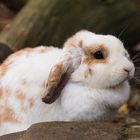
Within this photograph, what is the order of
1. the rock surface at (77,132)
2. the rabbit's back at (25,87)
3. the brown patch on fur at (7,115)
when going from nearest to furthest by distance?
the rock surface at (77,132) → the rabbit's back at (25,87) → the brown patch on fur at (7,115)

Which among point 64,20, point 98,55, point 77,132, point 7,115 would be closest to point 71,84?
point 98,55

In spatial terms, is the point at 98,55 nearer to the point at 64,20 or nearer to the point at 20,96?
the point at 20,96

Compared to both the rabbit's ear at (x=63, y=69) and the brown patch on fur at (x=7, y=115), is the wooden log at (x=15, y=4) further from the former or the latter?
the rabbit's ear at (x=63, y=69)

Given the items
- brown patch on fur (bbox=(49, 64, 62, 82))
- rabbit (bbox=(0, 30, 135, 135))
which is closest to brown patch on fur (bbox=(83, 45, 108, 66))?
rabbit (bbox=(0, 30, 135, 135))

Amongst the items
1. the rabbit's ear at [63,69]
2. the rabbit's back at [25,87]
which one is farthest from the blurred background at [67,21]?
the rabbit's ear at [63,69]

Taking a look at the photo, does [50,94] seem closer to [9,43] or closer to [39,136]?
[39,136]

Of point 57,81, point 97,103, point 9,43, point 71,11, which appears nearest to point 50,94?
point 57,81

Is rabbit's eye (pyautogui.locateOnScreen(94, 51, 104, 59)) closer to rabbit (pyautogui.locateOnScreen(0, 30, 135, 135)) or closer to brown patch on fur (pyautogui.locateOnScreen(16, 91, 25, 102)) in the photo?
rabbit (pyautogui.locateOnScreen(0, 30, 135, 135))
